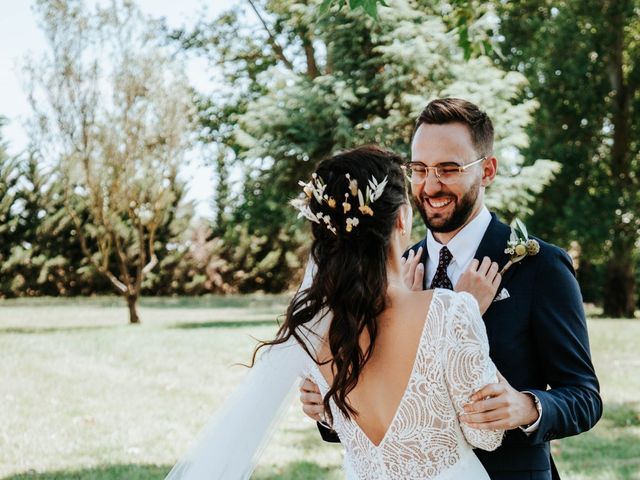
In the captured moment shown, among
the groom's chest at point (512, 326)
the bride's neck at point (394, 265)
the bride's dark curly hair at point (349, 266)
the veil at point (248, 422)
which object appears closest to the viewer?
the bride's dark curly hair at point (349, 266)

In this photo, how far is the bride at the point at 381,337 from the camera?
2.12 meters

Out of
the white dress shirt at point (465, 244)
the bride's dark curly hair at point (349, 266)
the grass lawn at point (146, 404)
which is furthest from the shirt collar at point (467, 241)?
the grass lawn at point (146, 404)

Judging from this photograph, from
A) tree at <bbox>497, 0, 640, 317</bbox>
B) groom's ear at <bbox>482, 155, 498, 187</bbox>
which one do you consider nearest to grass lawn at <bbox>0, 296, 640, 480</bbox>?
groom's ear at <bbox>482, 155, 498, 187</bbox>

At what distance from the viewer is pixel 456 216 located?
2.70 meters

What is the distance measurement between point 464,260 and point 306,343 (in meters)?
0.68

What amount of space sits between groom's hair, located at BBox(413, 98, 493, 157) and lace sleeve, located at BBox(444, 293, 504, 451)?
0.79 m

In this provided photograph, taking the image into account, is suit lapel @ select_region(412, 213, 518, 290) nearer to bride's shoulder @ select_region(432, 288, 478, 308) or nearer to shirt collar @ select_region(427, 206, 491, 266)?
shirt collar @ select_region(427, 206, 491, 266)

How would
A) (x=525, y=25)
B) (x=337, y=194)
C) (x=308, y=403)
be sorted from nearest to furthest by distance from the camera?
(x=337, y=194)
(x=308, y=403)
(x=525, y=25)

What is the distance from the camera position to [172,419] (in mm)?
8414

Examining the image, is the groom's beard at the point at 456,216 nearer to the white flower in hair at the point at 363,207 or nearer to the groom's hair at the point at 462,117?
the groom's hair at the point at 462,117

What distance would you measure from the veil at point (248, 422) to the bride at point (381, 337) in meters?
0.12

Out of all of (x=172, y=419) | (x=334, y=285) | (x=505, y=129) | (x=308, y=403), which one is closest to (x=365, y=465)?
(x=308, y=403)

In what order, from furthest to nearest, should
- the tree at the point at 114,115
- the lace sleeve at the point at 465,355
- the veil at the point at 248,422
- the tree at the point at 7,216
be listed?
the tree at the point at 7,216 → the tree at the point at 114,115 → the veil at the point at 248,422 → the lace sleeve at the point at 465,355

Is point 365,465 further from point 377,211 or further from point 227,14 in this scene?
point 227,14
